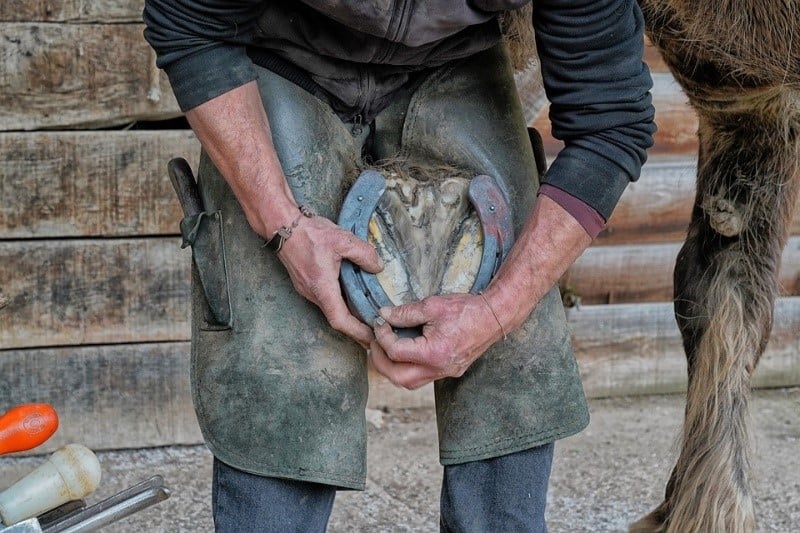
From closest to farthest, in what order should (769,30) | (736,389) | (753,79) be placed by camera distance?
(769,30) → (753,79) → (736,389)

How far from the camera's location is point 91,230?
8.16 ft

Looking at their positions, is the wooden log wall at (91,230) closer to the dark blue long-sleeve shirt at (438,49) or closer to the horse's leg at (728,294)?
the horse's leg at (728,294)

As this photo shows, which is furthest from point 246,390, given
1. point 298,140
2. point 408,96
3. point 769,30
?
point 769,30

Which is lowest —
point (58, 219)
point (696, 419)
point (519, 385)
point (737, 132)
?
point (696, 419)

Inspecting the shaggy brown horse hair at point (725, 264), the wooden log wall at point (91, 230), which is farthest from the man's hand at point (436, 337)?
the wooden log wall at point (91, 230)

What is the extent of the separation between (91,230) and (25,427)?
1153 millimetres

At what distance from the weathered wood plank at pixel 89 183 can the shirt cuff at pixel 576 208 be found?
1.25 m

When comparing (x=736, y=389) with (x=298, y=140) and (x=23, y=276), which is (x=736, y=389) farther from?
(x=23, y=276)

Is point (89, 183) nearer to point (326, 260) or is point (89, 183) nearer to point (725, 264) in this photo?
point (326, 260)

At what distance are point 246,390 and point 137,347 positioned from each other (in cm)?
117

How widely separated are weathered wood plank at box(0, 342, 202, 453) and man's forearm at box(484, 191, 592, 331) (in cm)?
133

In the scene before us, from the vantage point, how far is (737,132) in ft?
7.14

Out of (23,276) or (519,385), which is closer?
(519,385)

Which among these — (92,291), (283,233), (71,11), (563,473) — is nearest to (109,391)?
(92,291)
